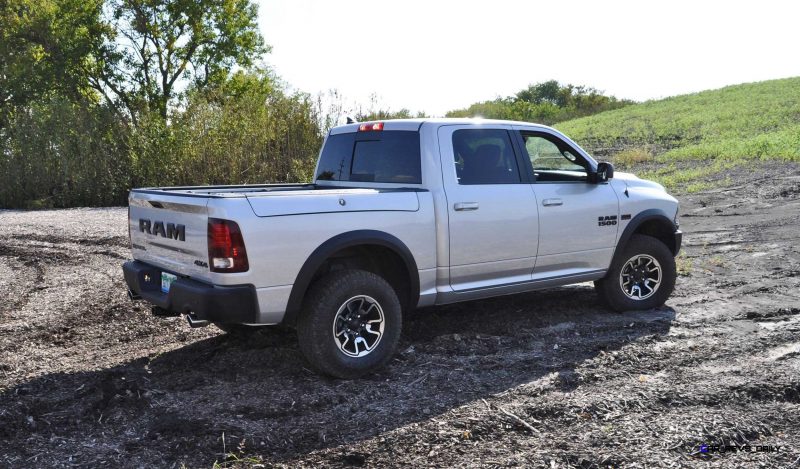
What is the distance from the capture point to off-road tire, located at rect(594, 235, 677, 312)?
7.07m

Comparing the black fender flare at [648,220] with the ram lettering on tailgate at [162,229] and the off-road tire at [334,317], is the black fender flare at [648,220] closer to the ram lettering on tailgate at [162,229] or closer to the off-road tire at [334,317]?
the off-road tire at [334,317]

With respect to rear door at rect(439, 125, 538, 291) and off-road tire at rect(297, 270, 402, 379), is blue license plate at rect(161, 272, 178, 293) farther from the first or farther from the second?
rear door at rect(439, 125, 538, 291)

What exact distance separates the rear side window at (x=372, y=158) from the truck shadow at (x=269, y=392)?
1.40 metres

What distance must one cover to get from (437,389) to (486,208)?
160 centimetres

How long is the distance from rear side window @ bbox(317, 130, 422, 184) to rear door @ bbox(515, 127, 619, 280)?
43.5 inches

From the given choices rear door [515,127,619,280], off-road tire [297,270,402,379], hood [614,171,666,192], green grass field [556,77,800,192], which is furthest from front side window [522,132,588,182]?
green grass field [556,77,800,192]

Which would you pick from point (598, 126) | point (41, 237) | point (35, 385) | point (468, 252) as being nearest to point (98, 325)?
point (35, 385)

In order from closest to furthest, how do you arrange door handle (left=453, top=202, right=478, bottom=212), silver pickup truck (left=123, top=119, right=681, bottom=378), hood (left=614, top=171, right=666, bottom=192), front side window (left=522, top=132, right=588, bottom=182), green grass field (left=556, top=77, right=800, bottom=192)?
silver pickup truck (left=123, top=119, right=681, bottom=378), door handle (left=453, top=202, right=478, bottom=212), front side window (left=522, top=132, right=588, bottom=182), hood (left=614, top=171, right=666, bottom=192), green grass field (left=556, top=77, right=800, bottom=192)

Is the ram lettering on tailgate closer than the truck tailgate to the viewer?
No

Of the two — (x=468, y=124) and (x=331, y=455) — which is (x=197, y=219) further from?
(x=468, y=124)

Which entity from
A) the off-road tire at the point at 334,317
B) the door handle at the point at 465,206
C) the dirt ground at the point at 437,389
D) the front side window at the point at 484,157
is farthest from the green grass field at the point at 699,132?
the off-road tire at the point at 334,317

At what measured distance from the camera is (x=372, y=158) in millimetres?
6305

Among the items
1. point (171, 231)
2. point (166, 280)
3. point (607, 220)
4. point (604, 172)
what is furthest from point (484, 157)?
point (166, 280)

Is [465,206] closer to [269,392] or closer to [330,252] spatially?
[330,252]
